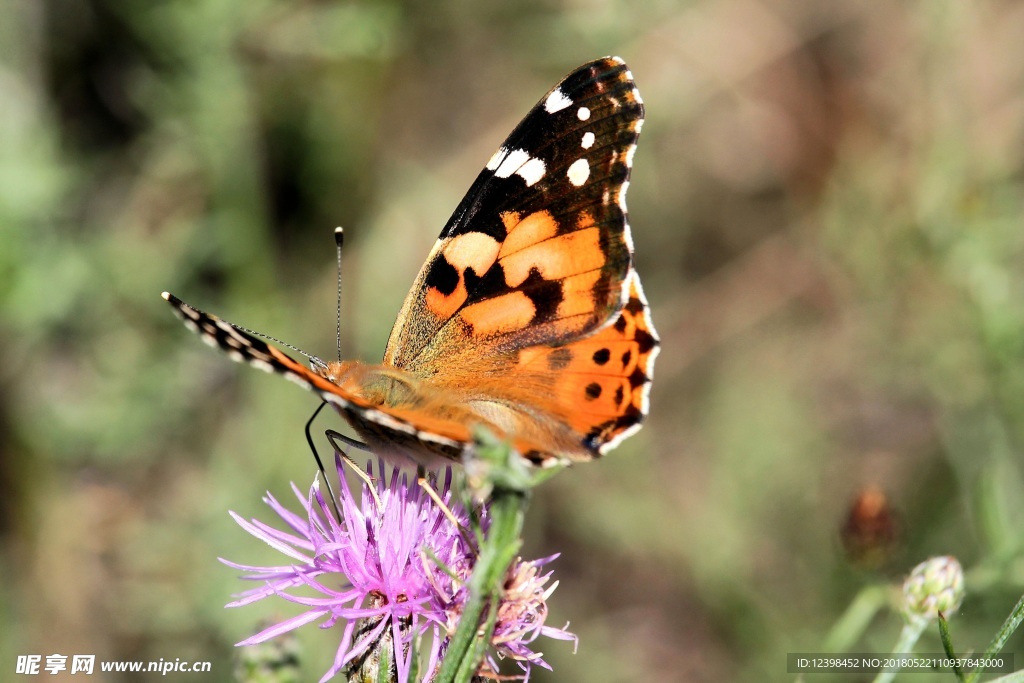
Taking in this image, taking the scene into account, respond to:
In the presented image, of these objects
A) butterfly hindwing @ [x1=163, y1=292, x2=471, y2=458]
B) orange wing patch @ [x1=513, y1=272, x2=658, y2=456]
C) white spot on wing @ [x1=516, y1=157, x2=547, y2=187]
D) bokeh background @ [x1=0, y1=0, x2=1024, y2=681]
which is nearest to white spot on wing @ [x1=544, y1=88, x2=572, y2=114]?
white spot on wing @ [x1=516, y1=157, x2=547, y2=187]

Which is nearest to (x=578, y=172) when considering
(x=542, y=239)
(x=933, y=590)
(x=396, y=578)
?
(x=542, y=239)

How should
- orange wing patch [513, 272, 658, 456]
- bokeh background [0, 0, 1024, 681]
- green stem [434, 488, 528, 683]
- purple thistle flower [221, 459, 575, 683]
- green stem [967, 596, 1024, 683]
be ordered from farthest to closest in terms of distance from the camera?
bokeh background [0, 0, 1024, 681] → orange wing patch [513, 272, 658, 456] → purple thistle flower [221, 459, 575, 683] → green stem [967, 596, 1024, 683] → green stem [434, 488, 528, 683]

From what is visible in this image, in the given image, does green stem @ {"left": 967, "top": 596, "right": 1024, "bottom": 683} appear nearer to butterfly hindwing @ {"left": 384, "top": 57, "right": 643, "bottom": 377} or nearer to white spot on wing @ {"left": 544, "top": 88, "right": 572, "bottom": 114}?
butterfly hindwing @ {"left": 384, "top": 57, "right": 643, "bottom": 377}

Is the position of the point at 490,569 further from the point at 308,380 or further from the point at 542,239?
the point at 542,239

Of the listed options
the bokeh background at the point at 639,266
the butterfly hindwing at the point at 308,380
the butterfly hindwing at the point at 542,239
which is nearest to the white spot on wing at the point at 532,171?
the butterfly hindwing at the point at 542,239

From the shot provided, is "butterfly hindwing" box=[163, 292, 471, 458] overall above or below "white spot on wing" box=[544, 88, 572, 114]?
below

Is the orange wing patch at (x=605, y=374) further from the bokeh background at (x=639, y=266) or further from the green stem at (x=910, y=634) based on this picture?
the bokeh background at (x=639, y=266)
